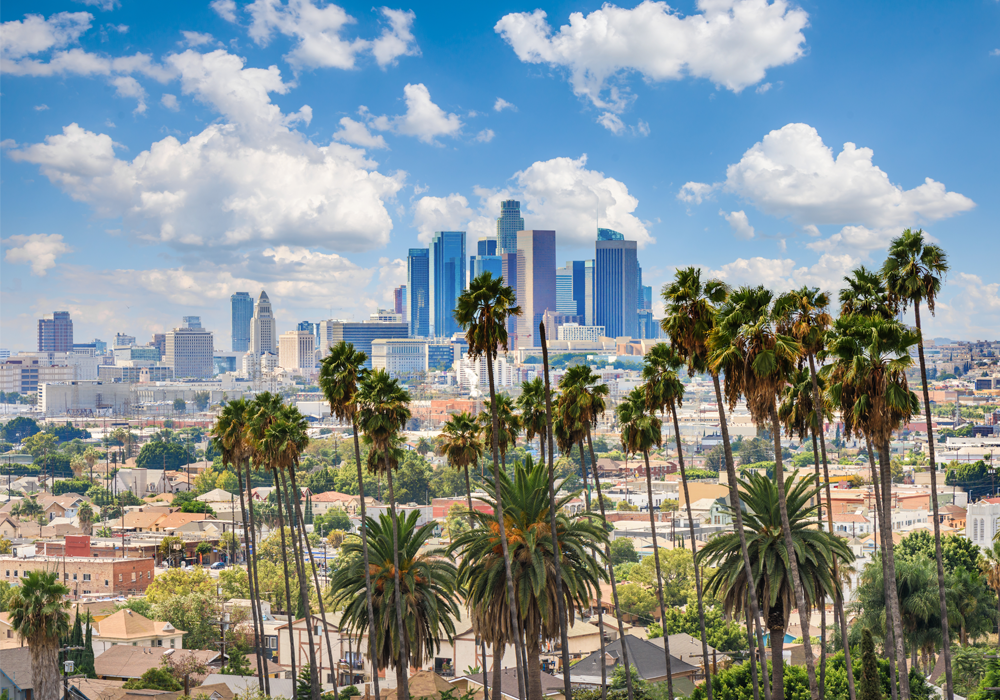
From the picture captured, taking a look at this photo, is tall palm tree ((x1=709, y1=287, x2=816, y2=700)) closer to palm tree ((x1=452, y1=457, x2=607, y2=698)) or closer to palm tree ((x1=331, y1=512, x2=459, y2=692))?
palm tree ((x1=452, y1=457, x2=607, y2=698))

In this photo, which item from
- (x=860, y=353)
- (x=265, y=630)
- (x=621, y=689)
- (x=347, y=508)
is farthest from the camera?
(x=347, y=508)

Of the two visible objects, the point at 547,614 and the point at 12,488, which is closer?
the point at 547,614

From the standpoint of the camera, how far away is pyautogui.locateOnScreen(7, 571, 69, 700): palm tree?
3041cm

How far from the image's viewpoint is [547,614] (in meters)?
27.6

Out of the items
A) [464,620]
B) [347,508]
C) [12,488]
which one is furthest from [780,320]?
[12,488]

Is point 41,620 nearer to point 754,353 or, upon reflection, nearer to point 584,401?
point 584,401

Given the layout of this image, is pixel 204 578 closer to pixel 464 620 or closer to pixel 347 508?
pixel 464 620

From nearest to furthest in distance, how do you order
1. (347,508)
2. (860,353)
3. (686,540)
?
(860,353) → (686,540) → (347,508)

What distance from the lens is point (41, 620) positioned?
30516 millimetres

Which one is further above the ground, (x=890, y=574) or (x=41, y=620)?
(x=890, y=574)

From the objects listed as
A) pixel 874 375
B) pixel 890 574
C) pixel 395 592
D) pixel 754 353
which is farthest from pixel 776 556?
pixel 395 592

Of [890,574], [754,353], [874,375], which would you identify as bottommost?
[890,574]

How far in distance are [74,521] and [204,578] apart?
2251 inches

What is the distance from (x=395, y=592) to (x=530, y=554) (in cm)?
589
